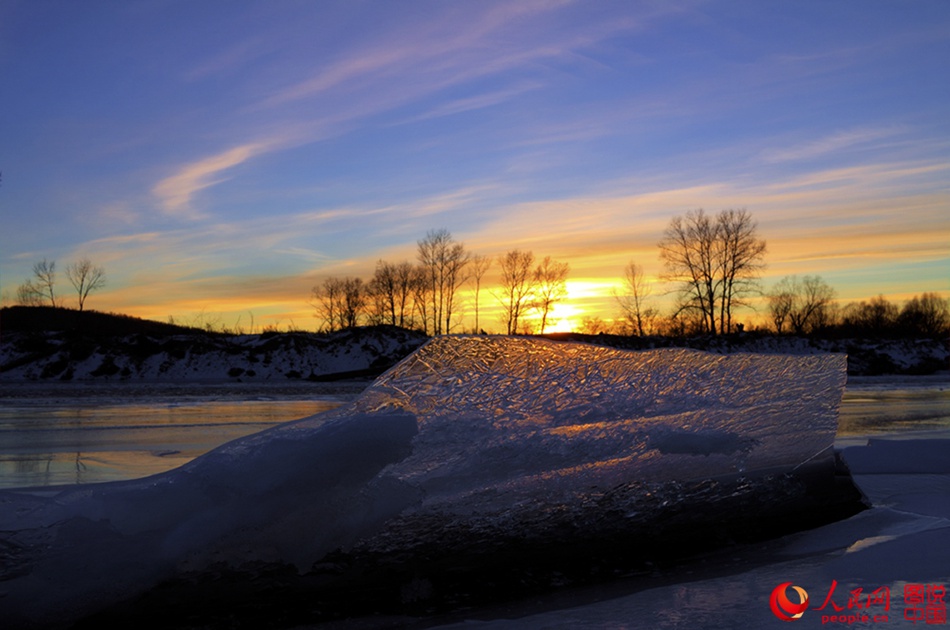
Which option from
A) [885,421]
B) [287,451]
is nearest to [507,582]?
[287,451]

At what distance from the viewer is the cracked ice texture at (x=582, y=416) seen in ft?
10.5

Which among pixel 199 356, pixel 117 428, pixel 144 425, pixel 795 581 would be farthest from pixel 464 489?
pixel 199 356

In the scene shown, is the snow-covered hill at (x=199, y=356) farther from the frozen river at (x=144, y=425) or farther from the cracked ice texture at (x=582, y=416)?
the cracked ice texture at (x=582, y=416)

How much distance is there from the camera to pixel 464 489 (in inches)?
121

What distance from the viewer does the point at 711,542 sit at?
11.5 feet

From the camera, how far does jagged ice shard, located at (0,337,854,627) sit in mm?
2607

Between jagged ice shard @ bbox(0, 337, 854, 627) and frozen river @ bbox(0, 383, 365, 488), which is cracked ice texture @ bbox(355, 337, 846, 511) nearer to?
jagged ice shard @ bbox(0, 337, 854, 627)

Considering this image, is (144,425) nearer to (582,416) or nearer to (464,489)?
(582,416)

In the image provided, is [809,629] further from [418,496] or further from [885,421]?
[885,421]

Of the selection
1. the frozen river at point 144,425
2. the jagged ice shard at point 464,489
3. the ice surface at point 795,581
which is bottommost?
the ice surface at point 795,581

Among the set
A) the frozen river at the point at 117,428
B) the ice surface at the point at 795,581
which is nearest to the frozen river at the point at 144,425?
the frozen river at the point at 117,428

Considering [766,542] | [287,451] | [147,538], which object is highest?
[287,451]

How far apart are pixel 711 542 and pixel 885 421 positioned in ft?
20.2

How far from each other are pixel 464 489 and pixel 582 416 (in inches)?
33.2
